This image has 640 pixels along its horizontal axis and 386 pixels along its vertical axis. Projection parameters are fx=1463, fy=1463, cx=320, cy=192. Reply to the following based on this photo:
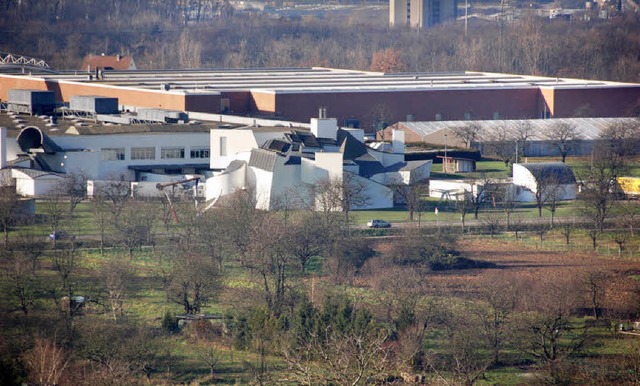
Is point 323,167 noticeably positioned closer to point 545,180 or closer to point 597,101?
point 545,180

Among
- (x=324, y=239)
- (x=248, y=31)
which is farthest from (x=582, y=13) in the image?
(x=324, y=239)

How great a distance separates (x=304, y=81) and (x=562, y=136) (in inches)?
413

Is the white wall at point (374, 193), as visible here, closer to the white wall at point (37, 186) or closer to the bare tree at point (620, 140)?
the white wall at point (37, 186)

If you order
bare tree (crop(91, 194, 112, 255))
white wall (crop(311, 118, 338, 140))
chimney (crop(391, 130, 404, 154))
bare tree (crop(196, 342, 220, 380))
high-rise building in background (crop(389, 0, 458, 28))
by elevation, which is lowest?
bare tree (crop(196, 342, 220, 380))

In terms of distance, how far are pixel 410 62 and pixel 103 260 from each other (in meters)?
41.1

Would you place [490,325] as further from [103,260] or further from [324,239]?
[103,260]

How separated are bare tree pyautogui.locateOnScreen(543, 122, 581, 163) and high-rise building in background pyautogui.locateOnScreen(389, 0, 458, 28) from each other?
2111 inches

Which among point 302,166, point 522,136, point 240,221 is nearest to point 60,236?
point 240,221

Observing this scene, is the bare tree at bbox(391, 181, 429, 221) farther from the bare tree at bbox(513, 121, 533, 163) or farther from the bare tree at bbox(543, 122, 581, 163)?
the bare tree at bbox(543, 122, 581, 163)

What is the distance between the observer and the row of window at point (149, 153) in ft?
100

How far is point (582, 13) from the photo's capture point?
90.4m

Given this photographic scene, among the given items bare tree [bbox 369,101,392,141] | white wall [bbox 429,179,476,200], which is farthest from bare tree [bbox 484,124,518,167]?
white wall [bbox 429,179,476,200]

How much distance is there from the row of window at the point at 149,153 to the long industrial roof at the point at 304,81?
23.8ft

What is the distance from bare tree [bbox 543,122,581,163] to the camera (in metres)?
35.3
